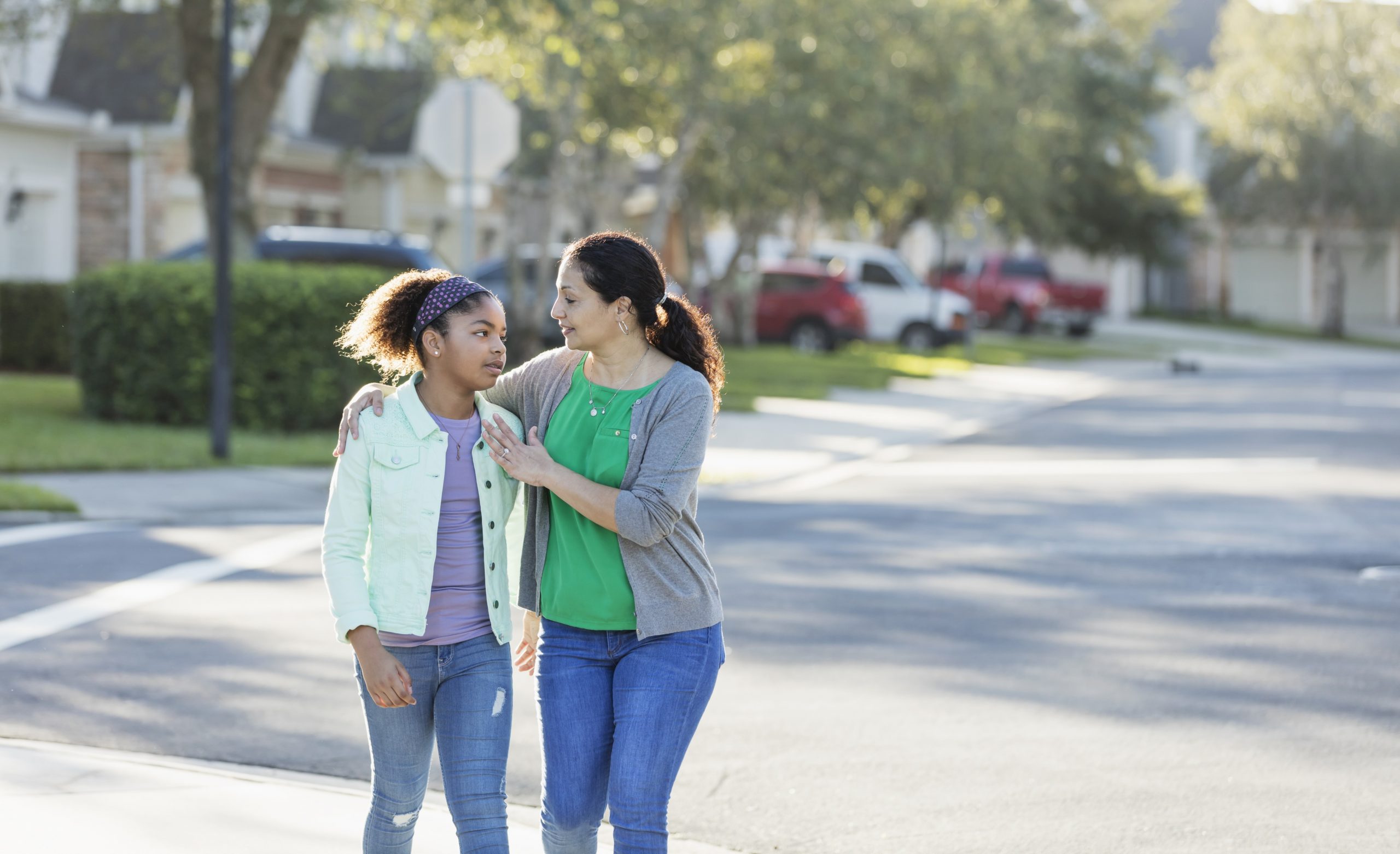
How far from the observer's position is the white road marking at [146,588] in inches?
327

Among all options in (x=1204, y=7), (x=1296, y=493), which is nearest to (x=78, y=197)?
(x=1296, y=493)

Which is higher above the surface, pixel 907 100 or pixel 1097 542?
pixel 907 100

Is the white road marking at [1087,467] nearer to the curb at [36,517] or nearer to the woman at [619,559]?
the curb at [36,517]

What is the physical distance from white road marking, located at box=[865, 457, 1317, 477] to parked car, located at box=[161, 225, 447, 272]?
21.7 feet

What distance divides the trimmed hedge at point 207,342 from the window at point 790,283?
60.4ft

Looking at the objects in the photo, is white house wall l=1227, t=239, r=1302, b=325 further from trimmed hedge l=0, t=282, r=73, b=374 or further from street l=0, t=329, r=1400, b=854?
street l=0, t=329, r=1400, b=854

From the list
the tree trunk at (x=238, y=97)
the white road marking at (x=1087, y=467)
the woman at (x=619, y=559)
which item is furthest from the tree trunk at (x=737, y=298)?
the woman at (x=619, y=559)

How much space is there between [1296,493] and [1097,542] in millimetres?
3522

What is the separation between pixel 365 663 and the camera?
12.4ft

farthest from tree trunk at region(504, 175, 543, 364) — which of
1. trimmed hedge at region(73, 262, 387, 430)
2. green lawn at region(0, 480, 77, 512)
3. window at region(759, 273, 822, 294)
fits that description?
window at region(759, 273, 822, 294)

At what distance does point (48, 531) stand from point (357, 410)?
26.9 feet

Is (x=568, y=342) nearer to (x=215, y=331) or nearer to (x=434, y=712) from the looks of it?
(x=434, y=712)

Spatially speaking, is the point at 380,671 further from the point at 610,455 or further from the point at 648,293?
the point at 648,293

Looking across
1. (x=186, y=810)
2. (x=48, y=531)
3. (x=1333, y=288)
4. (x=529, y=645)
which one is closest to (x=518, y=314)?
(x=48, y=531)
